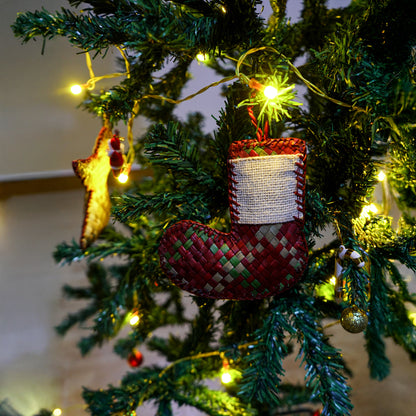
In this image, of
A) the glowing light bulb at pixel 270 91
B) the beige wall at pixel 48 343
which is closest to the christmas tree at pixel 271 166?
the glowing light bulb at pixel 270 91

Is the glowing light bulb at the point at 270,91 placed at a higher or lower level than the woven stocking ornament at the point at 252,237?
higher

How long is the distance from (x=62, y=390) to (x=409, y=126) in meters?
1.23

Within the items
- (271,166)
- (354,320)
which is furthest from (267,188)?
(354,320)

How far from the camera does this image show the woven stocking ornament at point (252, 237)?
35 centimetres

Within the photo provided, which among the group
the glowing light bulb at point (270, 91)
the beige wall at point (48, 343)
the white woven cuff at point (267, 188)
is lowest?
the beige wall at point (48, 343)

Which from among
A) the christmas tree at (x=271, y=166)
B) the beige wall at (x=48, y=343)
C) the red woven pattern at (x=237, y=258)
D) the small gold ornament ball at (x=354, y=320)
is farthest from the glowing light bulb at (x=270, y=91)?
the beige wall at (x=48, y=343)

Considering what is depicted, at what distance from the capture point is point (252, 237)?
0.37 meters

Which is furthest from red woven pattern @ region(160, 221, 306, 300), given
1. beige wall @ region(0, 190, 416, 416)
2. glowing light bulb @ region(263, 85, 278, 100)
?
beige wall @ region(0, 190, 416, 416)

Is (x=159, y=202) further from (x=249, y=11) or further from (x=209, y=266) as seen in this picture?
(x=249, y=11)

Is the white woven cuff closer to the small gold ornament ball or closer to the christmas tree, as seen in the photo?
the christmas tree

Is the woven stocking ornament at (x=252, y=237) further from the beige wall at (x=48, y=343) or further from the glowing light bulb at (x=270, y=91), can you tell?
the beige wall at (x=48, y=343)

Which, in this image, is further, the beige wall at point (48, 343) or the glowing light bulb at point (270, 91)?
the beige wall at point (48, 343)

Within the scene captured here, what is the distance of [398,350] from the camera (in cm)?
110

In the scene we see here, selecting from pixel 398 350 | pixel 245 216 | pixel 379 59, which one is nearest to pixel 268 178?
pixel 245 216
